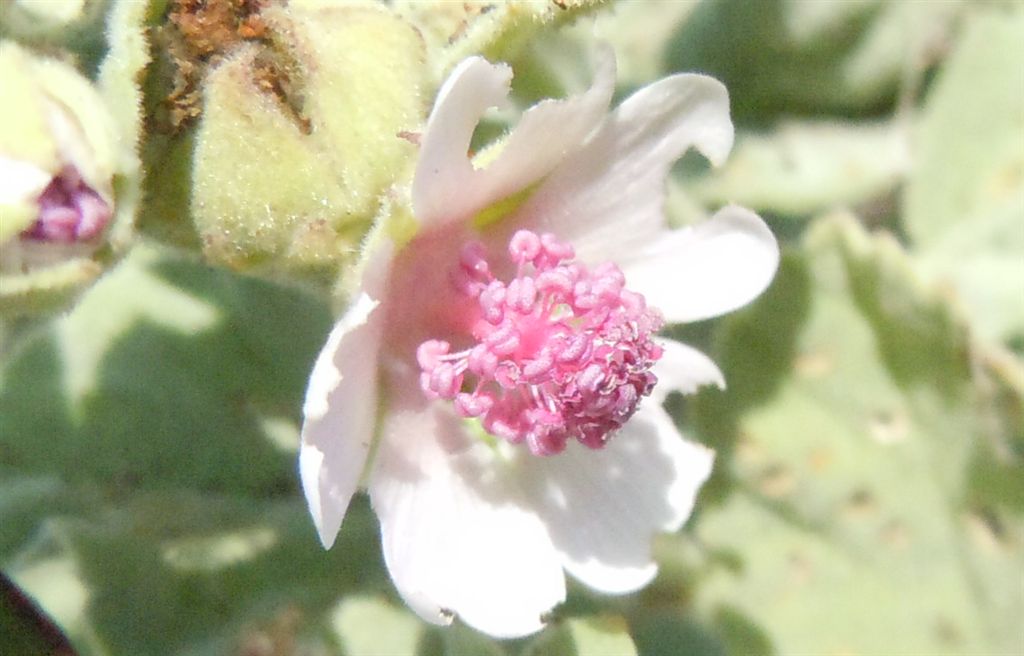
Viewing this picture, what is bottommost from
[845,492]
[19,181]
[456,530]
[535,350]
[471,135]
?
[845,492]

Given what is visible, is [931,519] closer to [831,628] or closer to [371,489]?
[831,628]

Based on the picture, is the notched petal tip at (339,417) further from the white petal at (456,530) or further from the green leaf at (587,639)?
the green leaf at (587,639)

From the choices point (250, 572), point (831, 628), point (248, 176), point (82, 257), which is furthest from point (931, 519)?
point (82, 257)

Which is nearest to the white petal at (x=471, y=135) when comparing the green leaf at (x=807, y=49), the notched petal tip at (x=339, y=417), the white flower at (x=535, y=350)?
the white flower at (x=535, y=350)

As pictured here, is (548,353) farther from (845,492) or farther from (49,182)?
(845,492)

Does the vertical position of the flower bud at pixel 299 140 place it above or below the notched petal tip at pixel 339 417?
above

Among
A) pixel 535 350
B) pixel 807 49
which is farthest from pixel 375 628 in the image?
pixel 807 49
